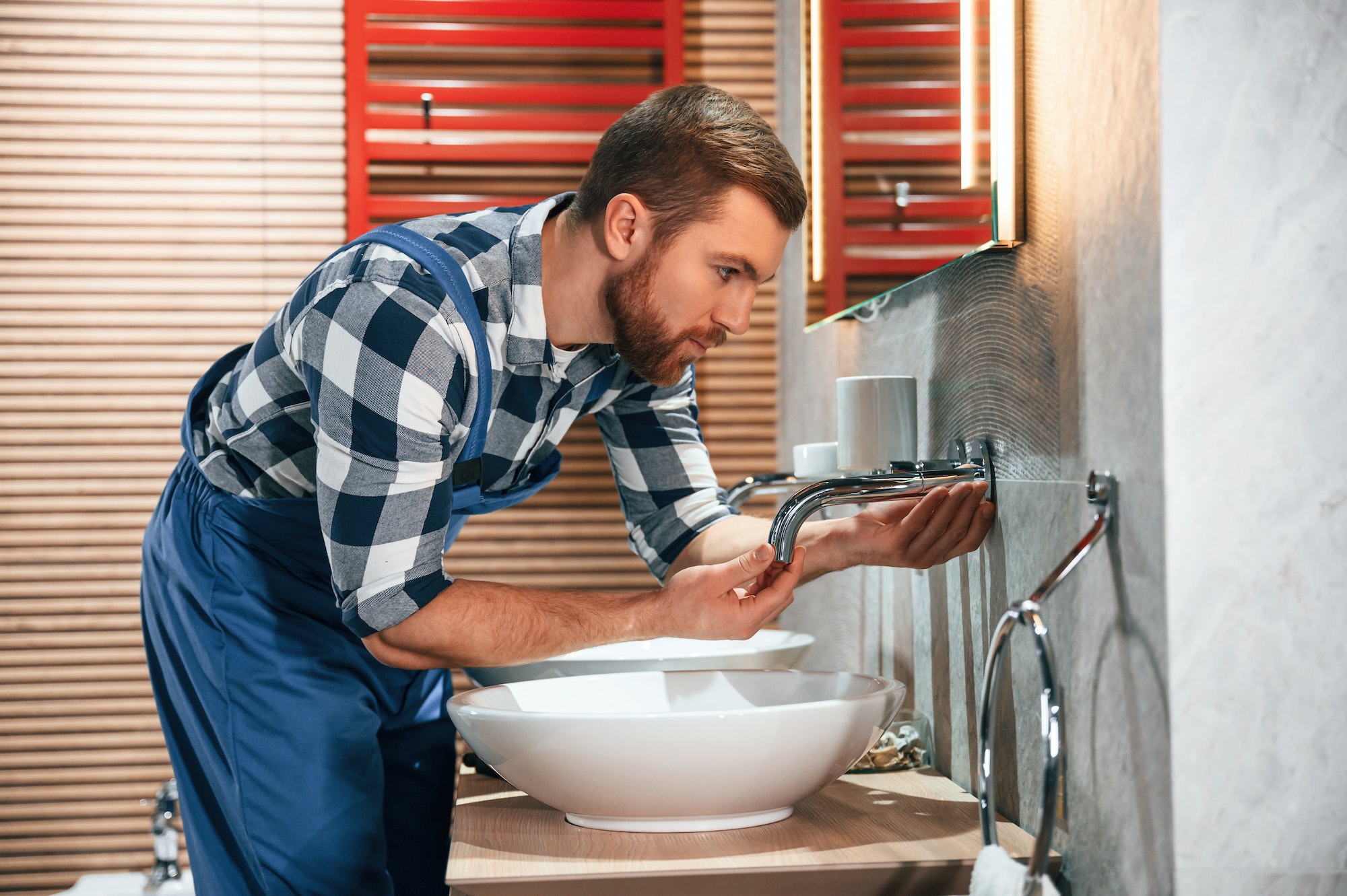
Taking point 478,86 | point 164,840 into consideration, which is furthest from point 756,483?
point 164,840

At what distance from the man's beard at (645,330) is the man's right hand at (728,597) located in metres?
0.24

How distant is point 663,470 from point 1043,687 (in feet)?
2.39

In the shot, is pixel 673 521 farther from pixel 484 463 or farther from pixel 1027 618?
pixel 1027 618

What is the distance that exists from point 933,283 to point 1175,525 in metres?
0.52

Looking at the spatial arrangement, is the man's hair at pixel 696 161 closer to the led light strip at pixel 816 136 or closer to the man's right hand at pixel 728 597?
the man's right hand at pixel 728 597

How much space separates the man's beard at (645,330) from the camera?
1.10m

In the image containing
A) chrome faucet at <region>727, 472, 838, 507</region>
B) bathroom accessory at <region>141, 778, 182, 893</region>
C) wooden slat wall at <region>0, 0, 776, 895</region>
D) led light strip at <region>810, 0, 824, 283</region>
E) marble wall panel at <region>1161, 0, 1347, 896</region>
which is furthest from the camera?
wooden slat wall at <region>0, 0, 776, 895</region>

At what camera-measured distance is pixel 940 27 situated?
1126 millimetres

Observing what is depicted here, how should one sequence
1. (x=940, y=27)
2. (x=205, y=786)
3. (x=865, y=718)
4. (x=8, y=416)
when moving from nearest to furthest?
(x=865, y=718)
(x=940, y=27)
(x=205, y=786)
(x=8, y=416)

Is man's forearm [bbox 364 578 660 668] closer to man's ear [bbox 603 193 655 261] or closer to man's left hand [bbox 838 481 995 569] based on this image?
man's left hand [bbox 838 481 995 569]

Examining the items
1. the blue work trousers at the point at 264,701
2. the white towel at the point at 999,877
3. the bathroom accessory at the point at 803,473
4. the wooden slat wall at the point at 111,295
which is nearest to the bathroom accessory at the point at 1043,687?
the white towel at the point at 999,877

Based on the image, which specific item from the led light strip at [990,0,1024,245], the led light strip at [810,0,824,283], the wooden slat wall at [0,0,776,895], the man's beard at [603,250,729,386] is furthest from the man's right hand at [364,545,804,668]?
the wooden slat wall at [0,0,776,895]

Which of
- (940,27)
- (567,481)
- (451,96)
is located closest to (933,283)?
(940,27)

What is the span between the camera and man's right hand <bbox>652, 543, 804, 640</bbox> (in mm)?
1000
